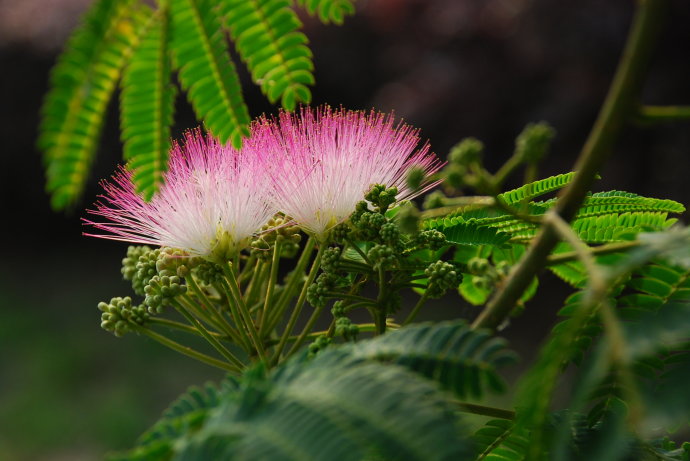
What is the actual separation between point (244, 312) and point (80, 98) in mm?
287

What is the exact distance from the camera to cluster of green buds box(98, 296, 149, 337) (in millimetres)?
867

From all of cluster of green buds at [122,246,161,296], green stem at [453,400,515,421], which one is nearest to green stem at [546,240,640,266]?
green stem at [453,400,515,421]

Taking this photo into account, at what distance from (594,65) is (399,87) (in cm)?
124

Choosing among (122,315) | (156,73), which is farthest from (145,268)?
(156,73)

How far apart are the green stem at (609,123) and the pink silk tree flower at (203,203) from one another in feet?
1.14

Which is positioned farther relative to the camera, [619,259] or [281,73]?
[281,73]

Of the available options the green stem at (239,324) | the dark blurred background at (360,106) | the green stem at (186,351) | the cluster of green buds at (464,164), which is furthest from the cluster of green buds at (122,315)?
the dark blurred background at (360,106)

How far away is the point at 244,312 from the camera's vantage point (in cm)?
80

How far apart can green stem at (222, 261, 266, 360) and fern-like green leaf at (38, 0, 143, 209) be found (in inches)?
9.4

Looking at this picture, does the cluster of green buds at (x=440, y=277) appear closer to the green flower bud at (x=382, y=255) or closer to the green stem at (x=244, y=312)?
the green flower bud at (x=382, y=255)

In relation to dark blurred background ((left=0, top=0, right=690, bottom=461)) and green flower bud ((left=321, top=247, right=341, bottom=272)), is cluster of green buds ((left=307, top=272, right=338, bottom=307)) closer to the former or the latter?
green flower bud ((left=321, top=247, right=341, bottom=272))

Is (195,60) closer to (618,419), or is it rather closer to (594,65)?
(618,419)

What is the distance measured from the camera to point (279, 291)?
0.93m

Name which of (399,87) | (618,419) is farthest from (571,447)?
(399,87)
